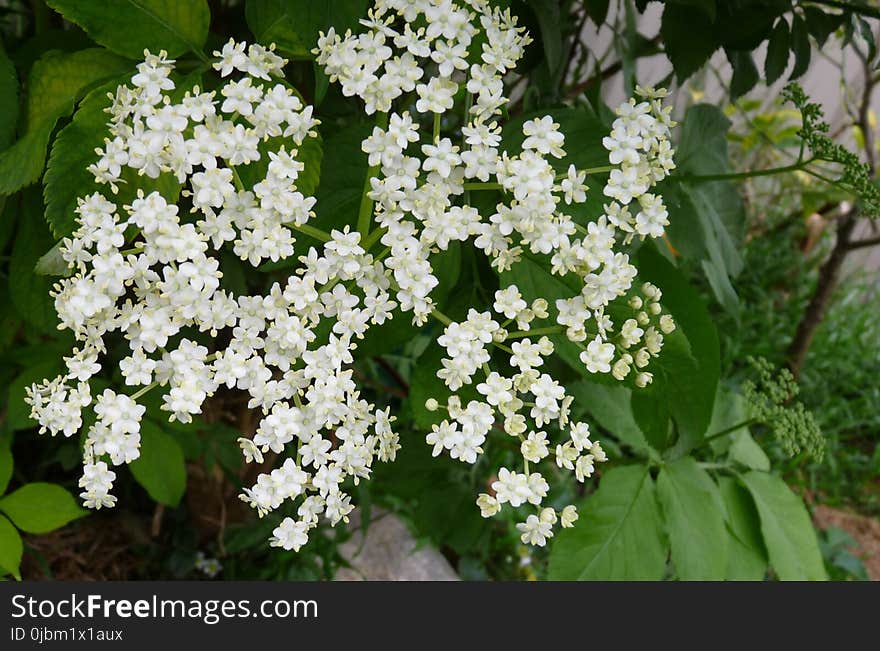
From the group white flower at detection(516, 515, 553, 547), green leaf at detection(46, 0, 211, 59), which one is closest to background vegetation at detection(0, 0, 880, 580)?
green leaf at detection(46, 0, 211, 59)

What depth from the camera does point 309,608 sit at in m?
0.71

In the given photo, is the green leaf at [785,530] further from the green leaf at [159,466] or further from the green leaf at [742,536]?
the green leaf at [159,466]

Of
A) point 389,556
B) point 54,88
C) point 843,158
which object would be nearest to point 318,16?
point 54,88

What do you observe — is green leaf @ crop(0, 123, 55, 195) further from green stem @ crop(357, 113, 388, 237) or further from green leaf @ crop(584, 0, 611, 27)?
green leaf @ crop(584, 0, 611, 27)

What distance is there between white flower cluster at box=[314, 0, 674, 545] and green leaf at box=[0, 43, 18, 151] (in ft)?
0.78

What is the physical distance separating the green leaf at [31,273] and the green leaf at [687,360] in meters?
0.47

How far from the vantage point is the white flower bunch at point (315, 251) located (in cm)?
45

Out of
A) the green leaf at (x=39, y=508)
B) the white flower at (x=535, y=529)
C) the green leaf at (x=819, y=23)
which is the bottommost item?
the green leaf at (x=39, y=508)

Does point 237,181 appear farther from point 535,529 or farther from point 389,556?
point 389,556

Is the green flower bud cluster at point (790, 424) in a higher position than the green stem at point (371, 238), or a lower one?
lower

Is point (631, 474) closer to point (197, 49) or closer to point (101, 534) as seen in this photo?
point (197, 49)

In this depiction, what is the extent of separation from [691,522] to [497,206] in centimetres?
49

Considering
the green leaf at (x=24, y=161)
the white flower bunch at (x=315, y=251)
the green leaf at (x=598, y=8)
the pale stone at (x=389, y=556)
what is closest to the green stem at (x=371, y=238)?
the white flower bunch at (x=315, y=251)

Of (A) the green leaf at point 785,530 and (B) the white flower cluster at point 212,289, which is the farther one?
(A) the green leaf at point 785,530
